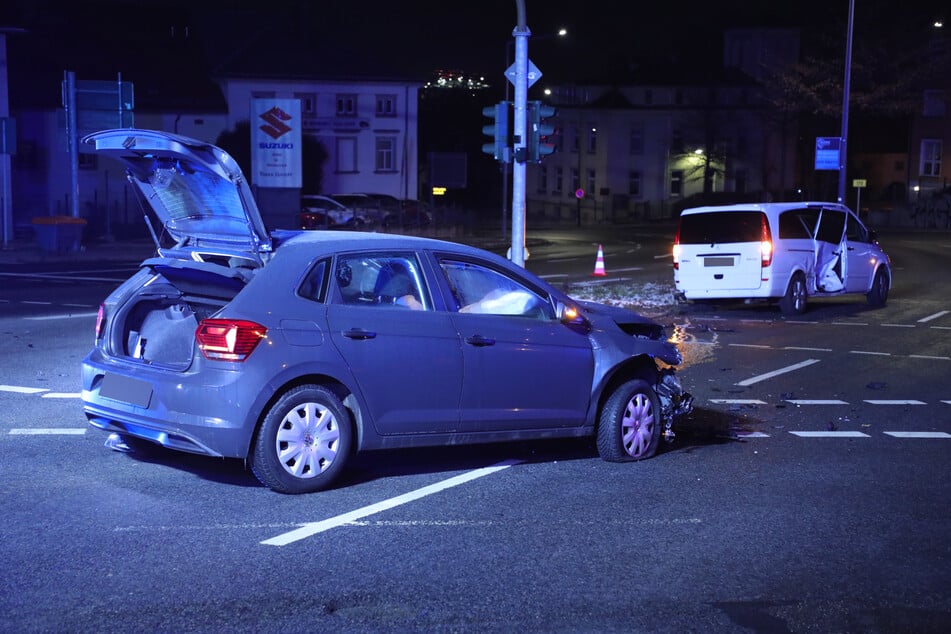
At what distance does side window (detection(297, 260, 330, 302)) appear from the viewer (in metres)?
6.83

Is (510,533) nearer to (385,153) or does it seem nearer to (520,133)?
(520,133)

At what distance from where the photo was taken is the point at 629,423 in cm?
799

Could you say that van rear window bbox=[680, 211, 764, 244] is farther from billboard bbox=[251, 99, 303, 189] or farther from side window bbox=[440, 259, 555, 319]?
billboard bbox=[251, 99, 303, 189]

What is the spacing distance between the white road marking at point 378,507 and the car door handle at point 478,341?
2.92 ft

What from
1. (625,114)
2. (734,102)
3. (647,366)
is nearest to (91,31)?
(625,114)

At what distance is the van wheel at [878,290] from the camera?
66.0 ft

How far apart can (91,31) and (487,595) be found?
58.5 meters

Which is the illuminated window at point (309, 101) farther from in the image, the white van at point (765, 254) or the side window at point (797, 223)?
the side window at point (797, 223)

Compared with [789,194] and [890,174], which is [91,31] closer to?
Result: [789,194]

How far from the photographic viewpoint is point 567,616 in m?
4.90

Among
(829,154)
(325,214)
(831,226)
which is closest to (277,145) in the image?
(325,214)

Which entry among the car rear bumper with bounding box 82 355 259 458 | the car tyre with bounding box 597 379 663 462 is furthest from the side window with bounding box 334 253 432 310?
the car tyre with bounding box 597 379 663 462

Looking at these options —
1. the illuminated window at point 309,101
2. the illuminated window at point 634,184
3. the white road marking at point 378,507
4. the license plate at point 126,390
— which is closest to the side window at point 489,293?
the white road marking at point 378,507

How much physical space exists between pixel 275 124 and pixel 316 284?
105 feet
